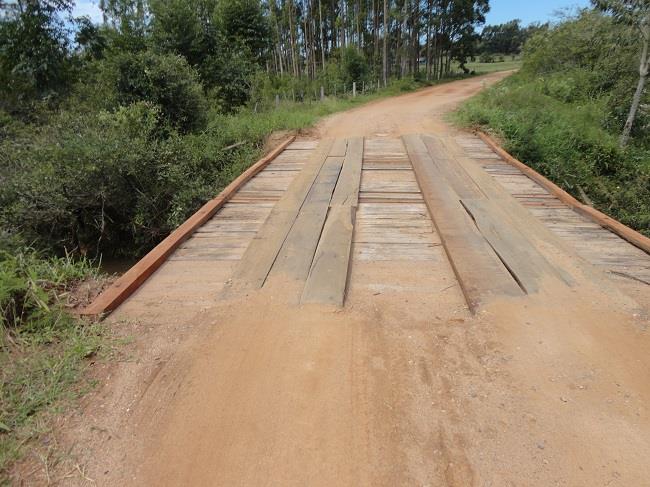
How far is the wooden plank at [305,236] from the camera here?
3240 millimetres

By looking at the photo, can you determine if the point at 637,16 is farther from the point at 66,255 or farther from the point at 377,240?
the point at 66,255

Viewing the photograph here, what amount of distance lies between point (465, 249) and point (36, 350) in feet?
10.6

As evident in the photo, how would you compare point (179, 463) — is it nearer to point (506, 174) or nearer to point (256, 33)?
point (506, 174)

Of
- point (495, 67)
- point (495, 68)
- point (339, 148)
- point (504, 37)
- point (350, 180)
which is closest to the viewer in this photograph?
point (350, 180)

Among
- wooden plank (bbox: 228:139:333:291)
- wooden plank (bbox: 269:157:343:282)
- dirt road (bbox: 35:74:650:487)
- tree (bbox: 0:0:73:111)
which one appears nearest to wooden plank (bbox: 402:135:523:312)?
dirt road (bbox: 35:74:650:487)

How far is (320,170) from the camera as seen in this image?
19.9 feet

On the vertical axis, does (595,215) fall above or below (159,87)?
below

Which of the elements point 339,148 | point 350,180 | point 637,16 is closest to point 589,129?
point 637,16

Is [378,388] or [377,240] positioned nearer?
[378,388]

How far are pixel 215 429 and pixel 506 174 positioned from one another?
210 inches

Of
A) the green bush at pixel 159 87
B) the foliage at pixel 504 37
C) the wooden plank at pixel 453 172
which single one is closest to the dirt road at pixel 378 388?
the wooden plank at pixel 453 172

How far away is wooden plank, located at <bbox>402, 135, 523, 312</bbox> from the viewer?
2891 millimetres

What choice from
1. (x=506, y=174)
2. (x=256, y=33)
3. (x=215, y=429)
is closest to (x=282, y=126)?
(x=506, y=174)

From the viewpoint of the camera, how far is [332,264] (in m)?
3.28
